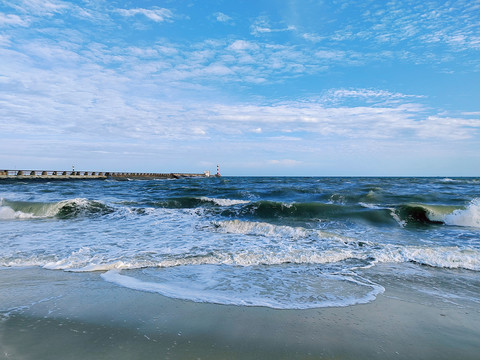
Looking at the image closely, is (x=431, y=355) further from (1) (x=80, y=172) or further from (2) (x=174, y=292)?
(1) (x=80, y=172)

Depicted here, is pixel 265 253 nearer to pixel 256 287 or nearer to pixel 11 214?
pixel 256 287

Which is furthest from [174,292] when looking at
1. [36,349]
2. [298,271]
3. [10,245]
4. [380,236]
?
[380,236]

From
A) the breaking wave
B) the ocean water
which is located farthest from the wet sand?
the breaking wave

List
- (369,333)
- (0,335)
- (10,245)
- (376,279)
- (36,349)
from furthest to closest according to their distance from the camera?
(10,245) < (376,279) < (369,333) < (0,335) < (36,349)

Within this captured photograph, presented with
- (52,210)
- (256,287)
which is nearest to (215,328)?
(256,287)

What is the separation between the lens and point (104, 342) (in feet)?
9.05

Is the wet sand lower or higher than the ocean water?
higher

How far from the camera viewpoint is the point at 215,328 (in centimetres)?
309

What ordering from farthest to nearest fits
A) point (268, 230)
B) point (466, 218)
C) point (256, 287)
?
point (466, 218) < point (268, 230) < point (256, 287)

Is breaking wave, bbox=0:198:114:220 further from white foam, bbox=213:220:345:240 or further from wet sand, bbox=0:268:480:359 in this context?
wet sand, bbox=0:268:480:359

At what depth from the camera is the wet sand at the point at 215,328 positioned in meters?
2.64

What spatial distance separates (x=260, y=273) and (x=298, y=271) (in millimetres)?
639

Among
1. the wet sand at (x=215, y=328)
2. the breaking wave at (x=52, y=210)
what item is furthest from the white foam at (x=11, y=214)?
the wet sand at (x=215, y=328)

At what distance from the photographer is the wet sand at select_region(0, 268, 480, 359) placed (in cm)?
264
